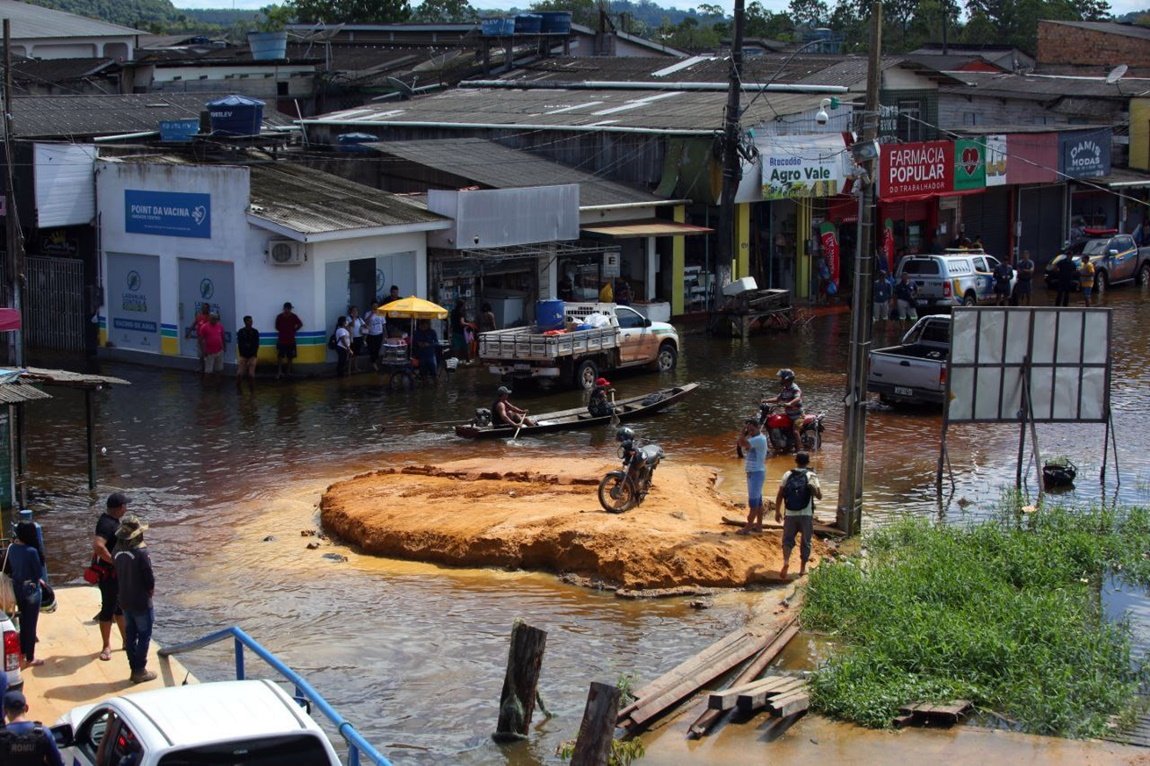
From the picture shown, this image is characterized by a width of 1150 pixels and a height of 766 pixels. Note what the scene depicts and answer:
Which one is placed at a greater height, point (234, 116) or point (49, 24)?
point (49, 24)

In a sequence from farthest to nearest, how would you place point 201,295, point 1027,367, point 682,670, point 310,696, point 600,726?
point 201,295 < point 1027,367 < point 682,670 < point 600,726 < point 310,696

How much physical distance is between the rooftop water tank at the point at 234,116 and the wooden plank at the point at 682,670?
23.2 m

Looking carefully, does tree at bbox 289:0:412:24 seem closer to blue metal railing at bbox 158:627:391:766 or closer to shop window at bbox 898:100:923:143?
shop window at bbox 898:100:923:143

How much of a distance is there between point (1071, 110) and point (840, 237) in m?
15.4

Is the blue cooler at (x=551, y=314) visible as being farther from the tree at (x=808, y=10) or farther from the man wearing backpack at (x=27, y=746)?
the tree at (x=808, y=10)

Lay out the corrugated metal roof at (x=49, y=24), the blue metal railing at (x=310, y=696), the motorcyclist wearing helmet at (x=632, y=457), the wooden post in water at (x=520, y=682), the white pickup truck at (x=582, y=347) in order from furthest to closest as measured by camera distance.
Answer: the corrugated metal roof at (x=49, y=24) < the white pickup truck at (x=582, y=347) < the motorcyclist wearing helmet at (x=632, y=457) < the wooden post in water at (x=520, y=682) < the blue metal railing at (x=310, y=696)

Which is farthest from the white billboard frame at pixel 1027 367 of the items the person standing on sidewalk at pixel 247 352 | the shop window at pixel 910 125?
the shop window at pixel 910 125

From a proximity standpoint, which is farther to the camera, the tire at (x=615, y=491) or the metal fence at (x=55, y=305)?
the metal fence at (x=55, y=305)

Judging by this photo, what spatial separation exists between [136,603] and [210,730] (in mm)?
4341

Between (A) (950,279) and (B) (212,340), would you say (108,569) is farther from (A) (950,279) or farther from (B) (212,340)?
(A) (950,279)

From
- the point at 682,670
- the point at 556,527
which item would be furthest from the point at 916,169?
the point at 682,670

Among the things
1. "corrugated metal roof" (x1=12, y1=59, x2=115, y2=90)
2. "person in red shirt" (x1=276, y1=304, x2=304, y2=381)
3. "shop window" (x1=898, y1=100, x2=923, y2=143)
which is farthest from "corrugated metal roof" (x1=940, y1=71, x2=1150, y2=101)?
"corrugated metal roof" (x1=12, y1=59, x2=115, y2=90)

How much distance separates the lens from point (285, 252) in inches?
1152

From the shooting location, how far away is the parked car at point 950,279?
37.8m
